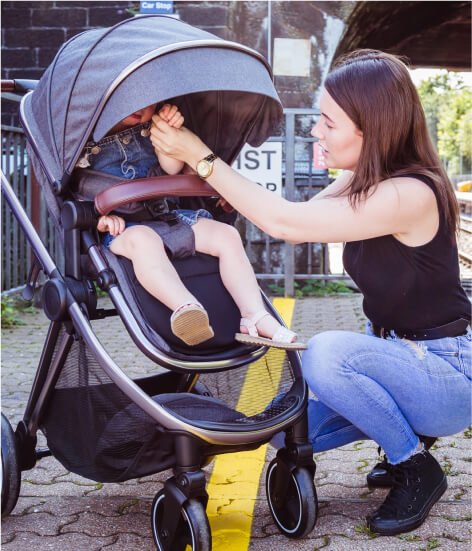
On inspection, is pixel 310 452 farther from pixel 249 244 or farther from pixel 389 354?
pixel 249 244

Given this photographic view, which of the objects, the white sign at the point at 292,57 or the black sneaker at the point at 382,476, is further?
the white sign at the point at 292,57

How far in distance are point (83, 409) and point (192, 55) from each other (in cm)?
119

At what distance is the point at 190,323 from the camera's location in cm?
282

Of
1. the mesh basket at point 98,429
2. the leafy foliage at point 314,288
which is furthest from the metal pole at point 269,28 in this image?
the mesh basket at point 98,429

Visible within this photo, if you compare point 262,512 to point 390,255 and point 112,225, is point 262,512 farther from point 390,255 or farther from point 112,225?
point 112,225

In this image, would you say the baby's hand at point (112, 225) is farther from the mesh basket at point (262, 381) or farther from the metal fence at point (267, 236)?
the metal fence at point (267, 236)

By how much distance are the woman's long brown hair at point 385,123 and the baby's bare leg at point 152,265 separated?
2.10 feet

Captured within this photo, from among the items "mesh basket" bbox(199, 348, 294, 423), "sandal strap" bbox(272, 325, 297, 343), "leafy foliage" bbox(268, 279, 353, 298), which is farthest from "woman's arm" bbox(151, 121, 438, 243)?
"leafy foliage" bbox(268, 279, 353, 298)

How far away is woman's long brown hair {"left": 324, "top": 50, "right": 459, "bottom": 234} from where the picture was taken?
2.94m

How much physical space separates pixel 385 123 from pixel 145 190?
0.81m

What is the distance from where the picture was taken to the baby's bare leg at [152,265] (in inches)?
113

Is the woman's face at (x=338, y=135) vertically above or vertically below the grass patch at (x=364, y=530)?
above

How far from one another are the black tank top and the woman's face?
23 centimetres

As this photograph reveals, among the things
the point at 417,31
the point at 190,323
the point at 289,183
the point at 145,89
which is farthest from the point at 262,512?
the point at 417,31
